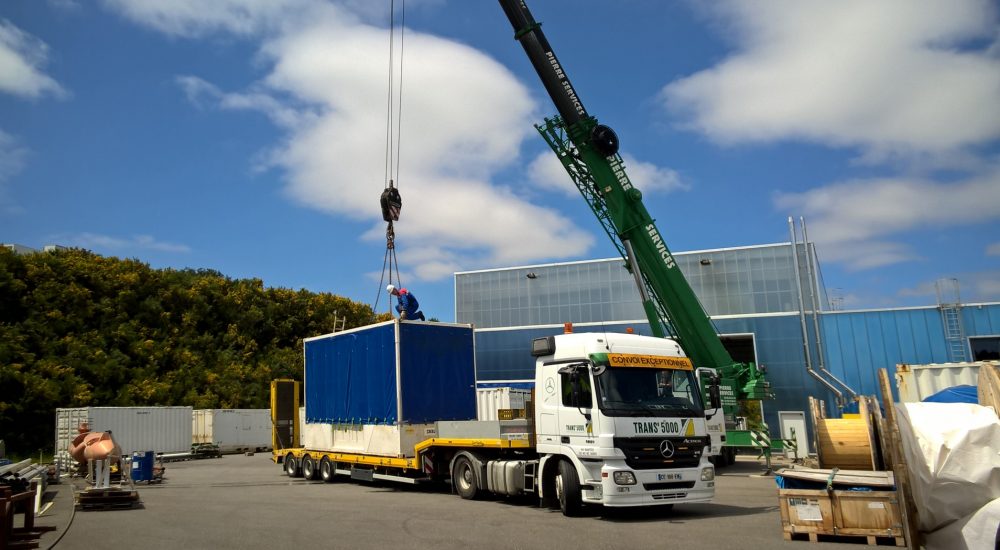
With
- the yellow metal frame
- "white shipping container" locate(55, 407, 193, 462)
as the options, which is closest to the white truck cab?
the yellow metal frame

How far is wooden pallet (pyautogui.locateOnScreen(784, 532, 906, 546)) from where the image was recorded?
8.80 meters

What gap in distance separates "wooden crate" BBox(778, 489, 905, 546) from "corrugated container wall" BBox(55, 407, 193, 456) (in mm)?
26580

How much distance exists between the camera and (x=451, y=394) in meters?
16.6

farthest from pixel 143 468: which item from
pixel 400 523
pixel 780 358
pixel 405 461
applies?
pixel 780 358

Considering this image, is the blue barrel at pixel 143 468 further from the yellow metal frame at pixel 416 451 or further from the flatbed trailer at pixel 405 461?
the yellow metal frame at pixel 416 451

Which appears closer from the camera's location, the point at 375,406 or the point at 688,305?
the point at 375,406

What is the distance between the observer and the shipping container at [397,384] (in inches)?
621

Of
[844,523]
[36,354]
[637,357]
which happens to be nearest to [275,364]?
[36,354]

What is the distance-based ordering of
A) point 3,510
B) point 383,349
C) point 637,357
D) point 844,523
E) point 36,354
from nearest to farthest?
point 3,510, point 844,523, point 637,357, point 383,349, point 36,354

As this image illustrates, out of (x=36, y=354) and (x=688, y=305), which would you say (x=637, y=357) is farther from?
(x=36, y=354)

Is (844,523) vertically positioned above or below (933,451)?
below

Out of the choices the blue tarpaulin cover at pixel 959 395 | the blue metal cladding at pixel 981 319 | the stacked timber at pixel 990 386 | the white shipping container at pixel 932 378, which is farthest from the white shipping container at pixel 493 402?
the blue metal cladding at pixel 981 319

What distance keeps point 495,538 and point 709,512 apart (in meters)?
4.38

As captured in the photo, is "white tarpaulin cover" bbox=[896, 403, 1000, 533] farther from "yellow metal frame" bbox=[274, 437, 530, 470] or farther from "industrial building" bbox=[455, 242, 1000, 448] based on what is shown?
"industrial building" bbox=[455, 242, 1000, 448]
